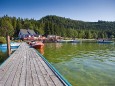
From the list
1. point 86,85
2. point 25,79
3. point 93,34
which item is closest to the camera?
point 25,79

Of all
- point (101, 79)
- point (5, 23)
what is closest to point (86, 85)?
point (101, 79)

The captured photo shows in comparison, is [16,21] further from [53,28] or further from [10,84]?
[10,84]

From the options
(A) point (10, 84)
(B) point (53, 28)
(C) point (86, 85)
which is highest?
(B) point (53, 28)

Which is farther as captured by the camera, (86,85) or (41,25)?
(41,25)

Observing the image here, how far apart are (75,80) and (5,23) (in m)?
70.2

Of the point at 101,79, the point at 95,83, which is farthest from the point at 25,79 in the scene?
the point at 101,79

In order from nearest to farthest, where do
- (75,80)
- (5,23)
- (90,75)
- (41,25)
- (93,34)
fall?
(75,80), (90,75), (5,23), (41,25), (93,34)

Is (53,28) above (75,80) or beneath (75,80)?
above

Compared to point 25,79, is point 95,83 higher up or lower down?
lower down

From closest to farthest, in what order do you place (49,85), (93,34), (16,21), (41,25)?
(49,85) → (16,21) → (41,25) → (93,34)

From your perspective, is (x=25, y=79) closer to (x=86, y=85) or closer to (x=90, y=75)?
(x=86, y=85)

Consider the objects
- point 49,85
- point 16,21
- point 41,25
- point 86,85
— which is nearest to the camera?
point 49,85

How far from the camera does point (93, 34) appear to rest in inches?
6053

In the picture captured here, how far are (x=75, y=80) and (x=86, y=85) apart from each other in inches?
49.2
